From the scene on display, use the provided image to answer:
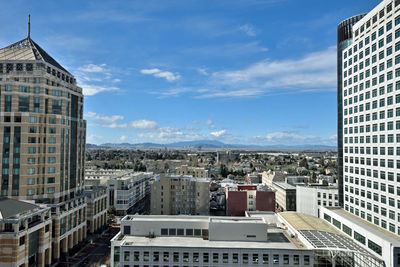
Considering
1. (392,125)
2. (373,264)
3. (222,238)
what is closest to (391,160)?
(392,125)

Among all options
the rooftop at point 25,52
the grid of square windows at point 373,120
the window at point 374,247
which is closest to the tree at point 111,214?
the rooftop at point 25,52

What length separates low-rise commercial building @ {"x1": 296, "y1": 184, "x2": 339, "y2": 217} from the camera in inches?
2647

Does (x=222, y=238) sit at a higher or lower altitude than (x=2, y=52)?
lower

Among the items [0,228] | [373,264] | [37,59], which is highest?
[37,59]

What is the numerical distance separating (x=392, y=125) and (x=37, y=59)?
186 feet

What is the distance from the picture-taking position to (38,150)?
162 ft

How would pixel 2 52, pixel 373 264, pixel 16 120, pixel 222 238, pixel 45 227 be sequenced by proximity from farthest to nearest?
pixel 2 52
pixel 16 120
pixel 45 227
pixel 222 238
pixel 373 264

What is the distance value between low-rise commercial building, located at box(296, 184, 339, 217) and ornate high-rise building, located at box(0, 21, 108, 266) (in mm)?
53821

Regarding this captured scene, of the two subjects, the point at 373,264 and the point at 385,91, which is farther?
the point at 385,91

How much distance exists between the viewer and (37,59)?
5041 centimetres

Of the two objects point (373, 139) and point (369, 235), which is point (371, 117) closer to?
point (373, 139)

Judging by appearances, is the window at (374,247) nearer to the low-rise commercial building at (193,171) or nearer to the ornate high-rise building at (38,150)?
the ornate high-rise building at (38,150)

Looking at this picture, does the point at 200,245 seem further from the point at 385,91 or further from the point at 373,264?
the point at 385,91

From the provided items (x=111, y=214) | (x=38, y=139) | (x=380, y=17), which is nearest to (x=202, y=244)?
(x=38, y=139)
